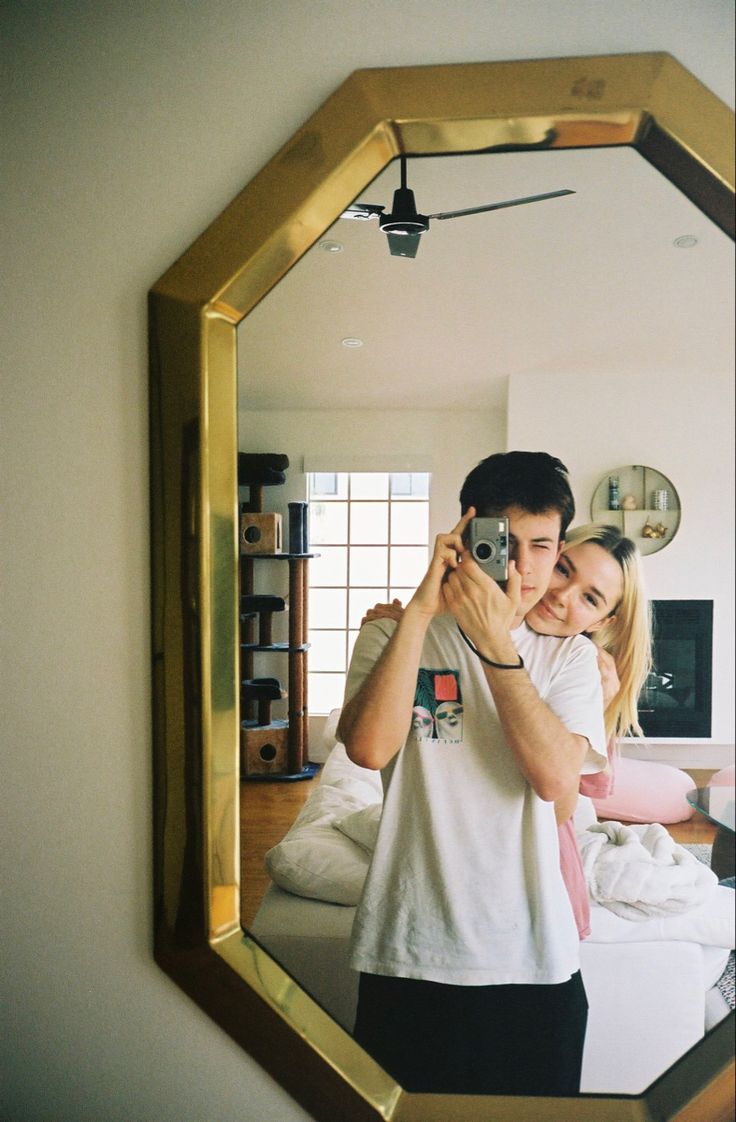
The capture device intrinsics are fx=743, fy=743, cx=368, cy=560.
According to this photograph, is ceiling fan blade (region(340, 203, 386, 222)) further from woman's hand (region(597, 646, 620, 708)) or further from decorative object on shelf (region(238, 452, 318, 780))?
woman's hand (region(597, 646, 620, 708))

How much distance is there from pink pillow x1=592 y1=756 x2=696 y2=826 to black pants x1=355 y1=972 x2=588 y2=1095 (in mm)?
202

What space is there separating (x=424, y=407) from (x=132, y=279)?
0.40 m

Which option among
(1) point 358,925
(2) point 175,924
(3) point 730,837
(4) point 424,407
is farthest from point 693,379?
(2) point 175,924

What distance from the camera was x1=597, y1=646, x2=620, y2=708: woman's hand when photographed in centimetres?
88

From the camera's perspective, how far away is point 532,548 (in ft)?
2.92

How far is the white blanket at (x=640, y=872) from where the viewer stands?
86cm

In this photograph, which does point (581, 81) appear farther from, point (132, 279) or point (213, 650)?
point (213, 650)

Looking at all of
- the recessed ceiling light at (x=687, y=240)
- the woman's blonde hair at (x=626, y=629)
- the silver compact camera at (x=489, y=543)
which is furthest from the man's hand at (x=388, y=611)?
the recessed ceiling light at (x=687, y=240)

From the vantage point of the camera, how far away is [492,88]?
2.78ft

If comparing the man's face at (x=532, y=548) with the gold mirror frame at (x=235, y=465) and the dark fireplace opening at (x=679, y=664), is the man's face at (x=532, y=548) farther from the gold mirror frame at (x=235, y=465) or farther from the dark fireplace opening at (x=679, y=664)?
the gold mirror frame at (x=235, y=465)

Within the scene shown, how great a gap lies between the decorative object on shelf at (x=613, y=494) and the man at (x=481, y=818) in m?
0.05

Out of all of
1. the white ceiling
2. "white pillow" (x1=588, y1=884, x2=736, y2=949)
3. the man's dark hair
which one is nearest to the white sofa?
"white pillow" (x1=588, y1=884, x2=736, y2=949)

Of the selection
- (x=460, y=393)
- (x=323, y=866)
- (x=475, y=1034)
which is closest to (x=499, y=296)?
(x=460, y=393)

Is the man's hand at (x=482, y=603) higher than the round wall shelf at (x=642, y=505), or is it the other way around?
the round wall shelf at (x=642, y=505)
